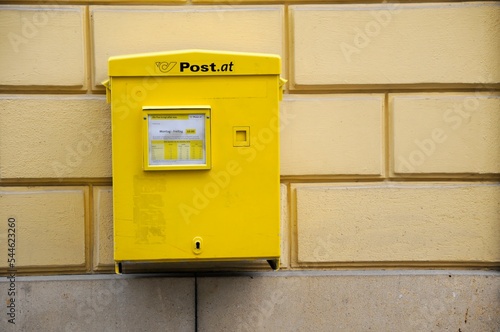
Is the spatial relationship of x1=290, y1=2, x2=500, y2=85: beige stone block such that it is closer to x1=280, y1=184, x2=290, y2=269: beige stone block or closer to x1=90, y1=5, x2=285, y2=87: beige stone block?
x1=90, y1=5, x2=285, y2=87: beige stone block

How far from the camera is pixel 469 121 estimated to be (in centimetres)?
301

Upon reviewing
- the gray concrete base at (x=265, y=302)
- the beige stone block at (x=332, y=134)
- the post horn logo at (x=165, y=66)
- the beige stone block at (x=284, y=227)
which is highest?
the post horn logo at (x=165, y=66)

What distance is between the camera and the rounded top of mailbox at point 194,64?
244cm

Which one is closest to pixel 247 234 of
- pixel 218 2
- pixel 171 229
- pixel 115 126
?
pixel 171 229

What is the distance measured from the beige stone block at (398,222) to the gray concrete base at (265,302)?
118mm

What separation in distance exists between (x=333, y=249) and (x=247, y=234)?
0.72m

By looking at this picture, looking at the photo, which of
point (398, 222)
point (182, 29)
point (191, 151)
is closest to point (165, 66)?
point (191, 151)

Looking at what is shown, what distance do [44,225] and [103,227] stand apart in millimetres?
333

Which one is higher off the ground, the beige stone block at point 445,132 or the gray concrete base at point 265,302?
the beige stone block at point 445,132

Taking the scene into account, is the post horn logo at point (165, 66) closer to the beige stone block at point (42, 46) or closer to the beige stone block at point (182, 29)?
the beige stone block at point (182, 29)

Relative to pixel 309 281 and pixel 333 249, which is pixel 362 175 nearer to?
pixel 333 249

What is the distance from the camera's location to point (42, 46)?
9.60 feet

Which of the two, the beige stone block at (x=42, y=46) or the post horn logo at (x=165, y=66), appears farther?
the beige stone block at (x=42, y=46)

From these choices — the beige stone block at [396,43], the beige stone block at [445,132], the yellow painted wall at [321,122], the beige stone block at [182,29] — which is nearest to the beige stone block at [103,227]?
the yellow painted wall at [321,122]
